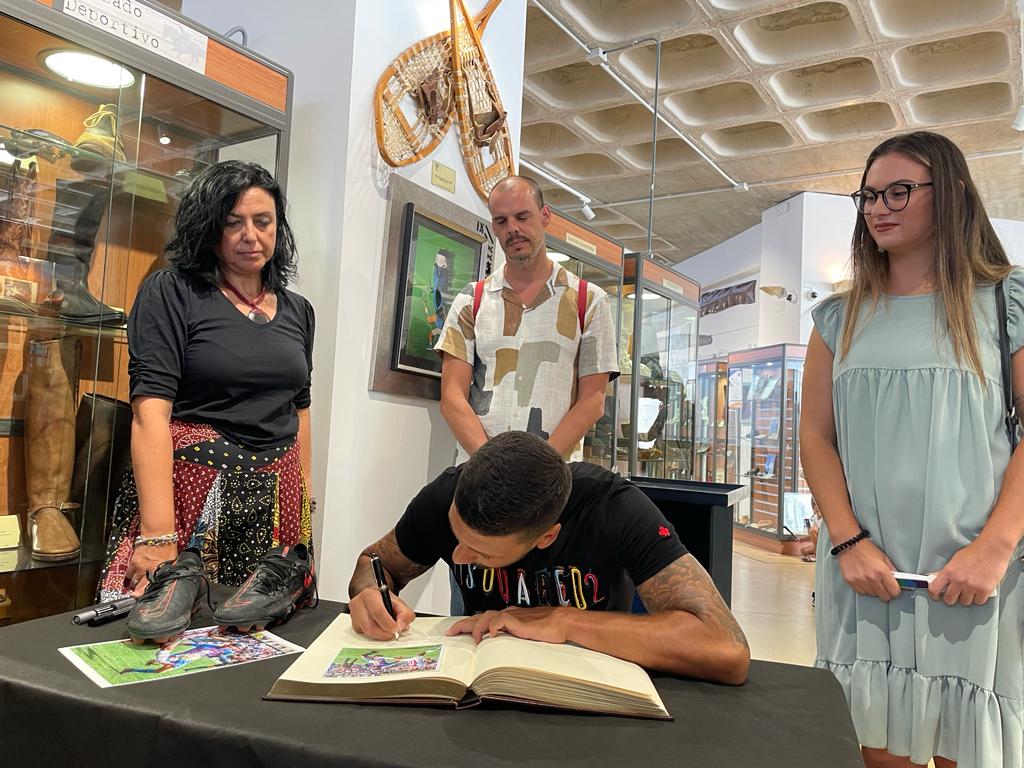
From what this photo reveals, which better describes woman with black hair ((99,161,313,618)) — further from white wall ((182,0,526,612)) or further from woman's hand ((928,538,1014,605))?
woman's hand ((928,538,1014,605))

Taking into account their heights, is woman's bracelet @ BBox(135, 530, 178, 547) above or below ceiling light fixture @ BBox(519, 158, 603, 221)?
below

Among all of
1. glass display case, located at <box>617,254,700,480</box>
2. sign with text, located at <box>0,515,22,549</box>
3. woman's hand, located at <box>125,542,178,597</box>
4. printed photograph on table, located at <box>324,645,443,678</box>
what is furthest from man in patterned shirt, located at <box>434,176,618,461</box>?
glass display case, located at <box>617,254,700,480</box>

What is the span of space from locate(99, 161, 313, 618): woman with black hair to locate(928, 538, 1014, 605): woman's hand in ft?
4.58

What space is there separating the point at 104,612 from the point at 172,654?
0.21m

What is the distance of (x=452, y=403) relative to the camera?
2455 mm

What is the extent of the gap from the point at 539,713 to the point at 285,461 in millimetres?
1142

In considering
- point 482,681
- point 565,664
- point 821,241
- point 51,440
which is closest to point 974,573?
point 565,664

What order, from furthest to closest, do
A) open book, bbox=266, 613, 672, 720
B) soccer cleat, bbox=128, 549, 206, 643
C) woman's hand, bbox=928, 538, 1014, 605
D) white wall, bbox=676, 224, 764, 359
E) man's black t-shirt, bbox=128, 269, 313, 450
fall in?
white wall, bbox=676, 224, 764, 359
man's black t-shirt, bbox=128, 269, 313, 450
woman's hand, bbox=928, 538, 1014, 605
soccer cleat, bbox=128, 549, 206, 643
open book, bbox=266, 613, 672, 720

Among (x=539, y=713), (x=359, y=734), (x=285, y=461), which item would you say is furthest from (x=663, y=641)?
(x=285, y=461)

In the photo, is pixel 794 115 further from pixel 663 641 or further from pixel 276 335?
pixel 663 641

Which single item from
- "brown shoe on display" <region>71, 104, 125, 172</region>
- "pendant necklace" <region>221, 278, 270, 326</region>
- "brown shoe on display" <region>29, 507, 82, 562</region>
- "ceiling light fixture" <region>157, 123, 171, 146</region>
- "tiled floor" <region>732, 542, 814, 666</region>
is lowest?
"tiled floor" <region>732, 542, 814, 666</region>

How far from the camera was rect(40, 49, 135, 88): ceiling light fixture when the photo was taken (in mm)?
2000

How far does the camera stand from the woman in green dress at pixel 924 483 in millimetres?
1332

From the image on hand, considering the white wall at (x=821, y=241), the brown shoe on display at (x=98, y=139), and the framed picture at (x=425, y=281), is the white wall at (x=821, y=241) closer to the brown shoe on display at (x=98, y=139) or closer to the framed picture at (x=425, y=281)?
the framed picture at (x=425, y=281)
